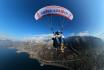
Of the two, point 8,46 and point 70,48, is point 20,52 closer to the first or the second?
point 8,46

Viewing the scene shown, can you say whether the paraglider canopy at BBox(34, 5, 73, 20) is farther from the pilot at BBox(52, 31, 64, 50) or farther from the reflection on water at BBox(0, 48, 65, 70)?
the reflection on water at BBox(0, 48, 65, 70)

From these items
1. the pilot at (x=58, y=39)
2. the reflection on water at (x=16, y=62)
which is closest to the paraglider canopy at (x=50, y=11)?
the pilot at (x=58, y=39)

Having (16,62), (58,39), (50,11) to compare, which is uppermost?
(50,11)

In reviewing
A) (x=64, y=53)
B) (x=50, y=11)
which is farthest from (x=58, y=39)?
(x=50, y=11)

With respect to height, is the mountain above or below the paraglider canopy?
below

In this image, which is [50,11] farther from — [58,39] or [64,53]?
[64,53]

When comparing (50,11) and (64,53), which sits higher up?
(50,11)

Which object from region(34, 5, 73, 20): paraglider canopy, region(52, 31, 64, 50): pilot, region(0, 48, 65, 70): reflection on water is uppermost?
region(34, 5, 73, 20): paraglider canopy

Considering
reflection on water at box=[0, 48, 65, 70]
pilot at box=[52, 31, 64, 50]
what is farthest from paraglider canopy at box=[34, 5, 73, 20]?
reflection on water at box=[0, 48, 65, 70]
